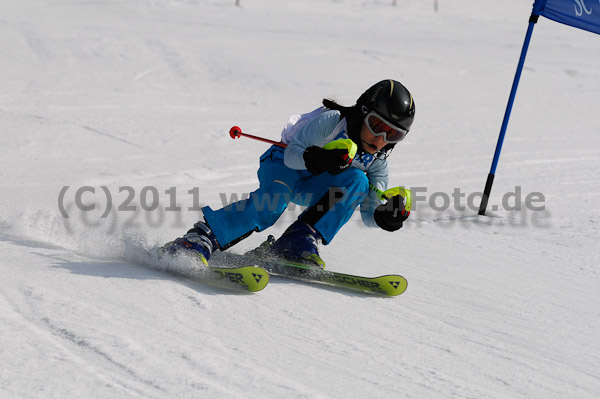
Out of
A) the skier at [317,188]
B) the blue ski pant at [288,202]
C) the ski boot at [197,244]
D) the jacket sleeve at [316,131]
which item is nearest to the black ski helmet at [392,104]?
the skier at [317,188]

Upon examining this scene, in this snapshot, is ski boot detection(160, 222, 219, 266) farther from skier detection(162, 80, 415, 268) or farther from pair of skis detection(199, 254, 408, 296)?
pair of skis detection(199, 254, 408, 296)

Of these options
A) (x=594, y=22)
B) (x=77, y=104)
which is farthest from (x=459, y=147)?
(x=77, y=104)

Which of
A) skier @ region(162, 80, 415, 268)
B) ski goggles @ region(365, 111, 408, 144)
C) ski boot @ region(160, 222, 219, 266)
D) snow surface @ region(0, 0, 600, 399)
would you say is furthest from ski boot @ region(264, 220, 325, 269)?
ski goggles @ region(365, 111, 408, 144)

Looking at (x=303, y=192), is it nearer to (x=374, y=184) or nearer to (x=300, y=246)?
(x=300, y=246)

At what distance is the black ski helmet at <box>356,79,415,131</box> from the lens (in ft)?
12.5

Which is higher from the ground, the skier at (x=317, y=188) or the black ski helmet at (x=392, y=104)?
the black ski helmet at (x=392, y=104)

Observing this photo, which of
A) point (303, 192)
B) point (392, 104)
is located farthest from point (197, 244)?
point (392, 104)

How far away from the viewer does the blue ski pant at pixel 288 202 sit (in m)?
3.90

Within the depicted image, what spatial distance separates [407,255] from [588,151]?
4.41 metres

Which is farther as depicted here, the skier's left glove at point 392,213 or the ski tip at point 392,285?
the skier's left glove at point 392,213

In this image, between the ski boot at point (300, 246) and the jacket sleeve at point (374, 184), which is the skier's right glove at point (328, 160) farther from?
the jacket sleeve at point (374, 184)

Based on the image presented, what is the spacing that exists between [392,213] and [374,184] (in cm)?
37

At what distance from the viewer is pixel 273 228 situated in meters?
5.36

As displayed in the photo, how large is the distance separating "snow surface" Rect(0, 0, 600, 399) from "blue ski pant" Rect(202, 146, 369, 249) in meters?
0.41
